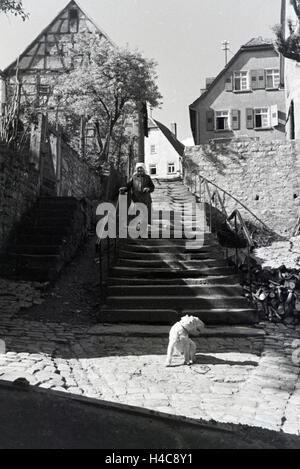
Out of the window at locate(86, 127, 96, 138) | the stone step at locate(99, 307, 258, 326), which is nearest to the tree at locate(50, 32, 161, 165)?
the window at locate(86, 127, 96, 138)

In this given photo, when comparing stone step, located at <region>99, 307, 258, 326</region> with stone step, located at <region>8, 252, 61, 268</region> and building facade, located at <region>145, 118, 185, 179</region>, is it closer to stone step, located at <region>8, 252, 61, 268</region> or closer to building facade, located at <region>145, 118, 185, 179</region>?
stone step, located at <region>8, 252, 61, 268</region>

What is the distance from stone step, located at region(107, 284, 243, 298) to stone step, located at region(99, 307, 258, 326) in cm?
49

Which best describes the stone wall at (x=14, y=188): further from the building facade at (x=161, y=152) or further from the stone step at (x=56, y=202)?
the building facade at (x=161, y=152)

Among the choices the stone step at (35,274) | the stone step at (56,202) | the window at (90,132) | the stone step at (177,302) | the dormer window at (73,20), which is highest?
the dormer window at (73,20)

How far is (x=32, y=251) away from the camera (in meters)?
8.79

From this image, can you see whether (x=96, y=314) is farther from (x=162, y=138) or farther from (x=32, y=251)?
(x=162, y=138)

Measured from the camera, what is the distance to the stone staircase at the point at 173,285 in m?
6.61

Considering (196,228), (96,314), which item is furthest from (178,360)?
(196,228)

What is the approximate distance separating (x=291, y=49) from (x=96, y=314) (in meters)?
4.81

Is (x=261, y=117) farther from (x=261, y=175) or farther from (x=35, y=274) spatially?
(x=35, y=274)

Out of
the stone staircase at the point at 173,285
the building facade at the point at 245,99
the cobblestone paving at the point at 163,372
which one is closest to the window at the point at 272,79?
the building facade at the point at 245,99

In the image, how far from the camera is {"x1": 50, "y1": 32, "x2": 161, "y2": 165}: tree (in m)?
18.5

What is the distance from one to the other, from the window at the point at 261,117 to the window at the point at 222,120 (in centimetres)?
172

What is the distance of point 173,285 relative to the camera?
7.25m
